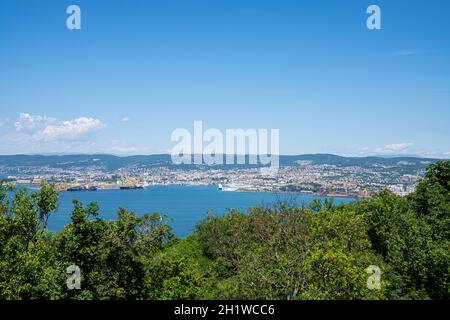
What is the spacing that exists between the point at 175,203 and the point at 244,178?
37817 millimetres

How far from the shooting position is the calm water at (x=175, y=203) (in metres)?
67.3

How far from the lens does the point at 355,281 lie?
39.5ft

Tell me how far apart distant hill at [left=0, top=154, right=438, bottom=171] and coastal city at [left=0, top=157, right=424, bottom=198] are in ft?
5.62

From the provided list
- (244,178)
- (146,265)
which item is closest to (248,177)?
(244,178)

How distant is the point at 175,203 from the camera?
313 feet

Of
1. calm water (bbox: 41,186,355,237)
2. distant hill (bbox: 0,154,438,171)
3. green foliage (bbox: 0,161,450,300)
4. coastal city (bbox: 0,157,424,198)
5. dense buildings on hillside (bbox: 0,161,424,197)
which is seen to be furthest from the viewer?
distant hill (bbox: 0,154,438,171)

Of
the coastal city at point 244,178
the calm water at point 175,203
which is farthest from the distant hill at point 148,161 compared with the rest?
the calm water at point 175,203

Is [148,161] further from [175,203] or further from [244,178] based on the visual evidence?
[175,203]

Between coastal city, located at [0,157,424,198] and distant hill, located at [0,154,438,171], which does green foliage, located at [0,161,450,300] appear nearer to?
coastal city, located at [0,157,424,198]

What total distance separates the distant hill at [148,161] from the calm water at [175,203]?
73.7 ft

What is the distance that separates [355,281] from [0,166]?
12062 centimetres

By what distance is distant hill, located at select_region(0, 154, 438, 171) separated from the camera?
396 feet

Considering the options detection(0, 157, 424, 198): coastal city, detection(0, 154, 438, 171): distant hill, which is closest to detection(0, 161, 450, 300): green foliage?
detection(0, 157, 424, 198): coastal city

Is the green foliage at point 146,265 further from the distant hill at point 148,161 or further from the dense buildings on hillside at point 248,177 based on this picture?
the distant hill at point 148,161
